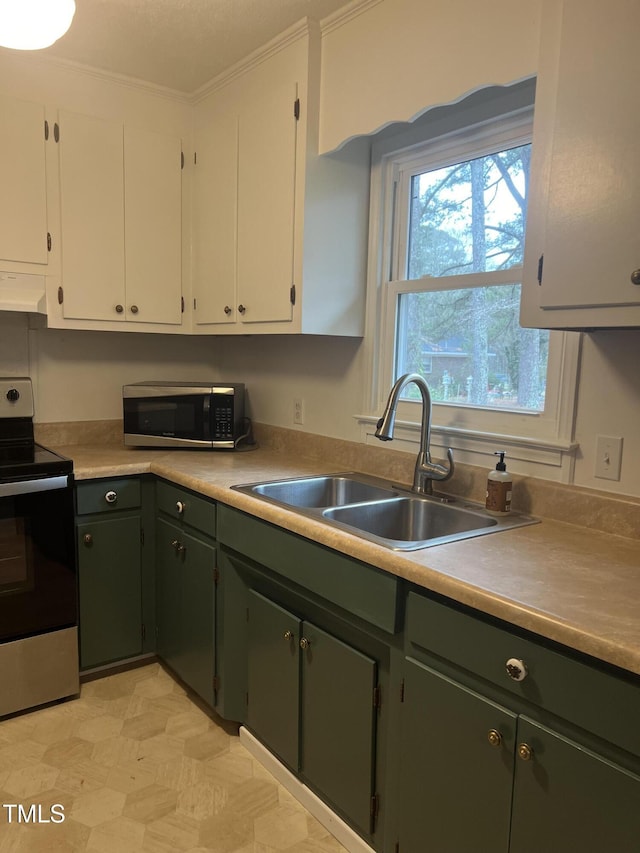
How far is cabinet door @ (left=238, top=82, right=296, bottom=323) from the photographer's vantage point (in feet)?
7.36

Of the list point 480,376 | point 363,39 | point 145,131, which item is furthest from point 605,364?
point 145,131

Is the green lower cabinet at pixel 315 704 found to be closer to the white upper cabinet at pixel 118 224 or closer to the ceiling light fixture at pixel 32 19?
the white upper cabinet at pixel 118 224

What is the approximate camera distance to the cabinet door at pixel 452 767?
1.20m

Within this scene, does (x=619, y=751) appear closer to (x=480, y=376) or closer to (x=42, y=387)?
(x=480, y=376)

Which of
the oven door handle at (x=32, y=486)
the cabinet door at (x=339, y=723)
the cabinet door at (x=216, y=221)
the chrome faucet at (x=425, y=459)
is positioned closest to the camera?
the cabinet door at (x=339, y=723)

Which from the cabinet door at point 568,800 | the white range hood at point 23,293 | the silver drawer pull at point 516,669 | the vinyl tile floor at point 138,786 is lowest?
the vinyl tile floor at point 138,786

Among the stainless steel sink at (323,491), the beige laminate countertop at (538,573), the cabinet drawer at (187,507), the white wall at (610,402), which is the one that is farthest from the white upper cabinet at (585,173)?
the cabinet drawer at (187,507)

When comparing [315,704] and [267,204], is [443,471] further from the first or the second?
[267,204]

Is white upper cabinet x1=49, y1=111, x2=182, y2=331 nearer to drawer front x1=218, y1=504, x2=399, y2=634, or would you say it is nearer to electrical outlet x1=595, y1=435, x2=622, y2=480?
drawer front x1=218, y1=504, x2=399, y2=634

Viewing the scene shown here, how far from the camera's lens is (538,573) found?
131cm

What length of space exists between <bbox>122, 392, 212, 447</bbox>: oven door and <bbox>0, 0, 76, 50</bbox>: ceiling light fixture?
4.60ft

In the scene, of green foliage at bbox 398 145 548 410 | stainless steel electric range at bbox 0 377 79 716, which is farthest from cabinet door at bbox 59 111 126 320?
green foliage at bbox 398 145 548 410

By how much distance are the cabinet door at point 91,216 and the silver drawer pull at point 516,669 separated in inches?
82.8

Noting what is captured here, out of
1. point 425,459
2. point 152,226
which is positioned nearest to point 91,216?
point 152,226
